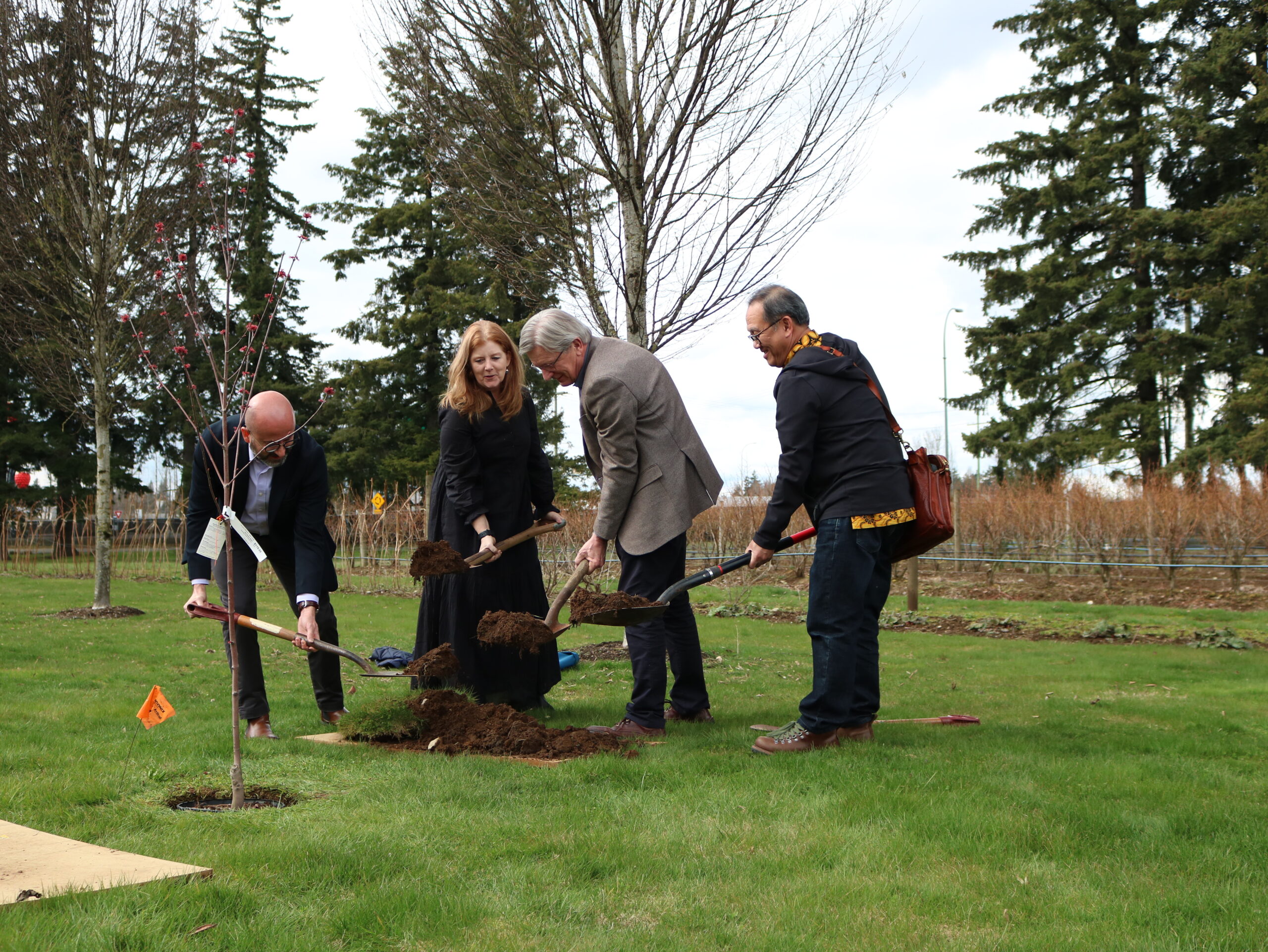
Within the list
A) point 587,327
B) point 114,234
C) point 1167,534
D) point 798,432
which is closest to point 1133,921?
point 798,432

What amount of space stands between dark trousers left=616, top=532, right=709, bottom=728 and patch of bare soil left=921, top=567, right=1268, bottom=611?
11.4m

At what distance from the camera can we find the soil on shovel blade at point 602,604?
4.23m

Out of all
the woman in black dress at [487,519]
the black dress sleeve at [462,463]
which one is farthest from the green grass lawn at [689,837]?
the black dress sleeve at [462,463]

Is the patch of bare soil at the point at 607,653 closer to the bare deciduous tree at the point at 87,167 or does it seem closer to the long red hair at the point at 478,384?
the long red hair at the point at 478,384

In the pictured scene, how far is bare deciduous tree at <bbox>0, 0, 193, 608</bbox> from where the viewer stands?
452 inches

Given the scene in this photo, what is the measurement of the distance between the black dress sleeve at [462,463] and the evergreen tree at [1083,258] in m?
23.4

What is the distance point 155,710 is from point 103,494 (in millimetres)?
9912

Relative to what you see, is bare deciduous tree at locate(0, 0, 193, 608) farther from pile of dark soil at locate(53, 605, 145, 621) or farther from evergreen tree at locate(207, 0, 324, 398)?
evergreen tree at locate(207, 0, 324, 398)

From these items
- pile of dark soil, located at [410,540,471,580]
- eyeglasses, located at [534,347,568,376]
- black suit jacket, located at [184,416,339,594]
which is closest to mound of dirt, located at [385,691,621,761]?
pile of dark soil, located at [410,540,471,580]

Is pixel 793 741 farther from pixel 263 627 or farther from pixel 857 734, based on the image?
pixel 263 627

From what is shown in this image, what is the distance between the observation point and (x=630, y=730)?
455 centimetres

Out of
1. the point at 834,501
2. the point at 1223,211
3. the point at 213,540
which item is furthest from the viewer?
the point at 1223,211

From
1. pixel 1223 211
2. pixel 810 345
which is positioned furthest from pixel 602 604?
pixel 1223 211

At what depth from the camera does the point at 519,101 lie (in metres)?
7.23
